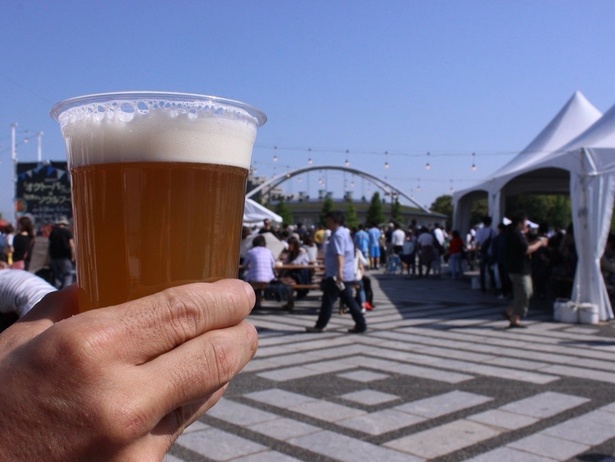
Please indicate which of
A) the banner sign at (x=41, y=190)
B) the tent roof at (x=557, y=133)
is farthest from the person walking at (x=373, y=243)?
the banner sign at (x=41, y=190)

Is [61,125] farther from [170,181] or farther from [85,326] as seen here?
[85,326]

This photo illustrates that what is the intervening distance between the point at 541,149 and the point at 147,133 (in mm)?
15897

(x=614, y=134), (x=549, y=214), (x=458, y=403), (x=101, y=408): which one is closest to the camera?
(x=101, y=408)

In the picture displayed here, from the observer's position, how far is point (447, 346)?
7961 mm

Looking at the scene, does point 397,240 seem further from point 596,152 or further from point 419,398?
point 419,398

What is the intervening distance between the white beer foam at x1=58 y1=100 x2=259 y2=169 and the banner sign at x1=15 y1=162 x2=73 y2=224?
2738cm

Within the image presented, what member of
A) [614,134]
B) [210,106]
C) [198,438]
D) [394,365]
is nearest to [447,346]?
[394,365]

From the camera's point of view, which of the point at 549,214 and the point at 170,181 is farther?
the point at 549,214

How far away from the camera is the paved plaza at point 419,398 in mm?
4176

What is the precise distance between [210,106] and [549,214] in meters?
64.8

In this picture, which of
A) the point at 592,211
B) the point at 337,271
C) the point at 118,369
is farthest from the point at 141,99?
the point at 592,211

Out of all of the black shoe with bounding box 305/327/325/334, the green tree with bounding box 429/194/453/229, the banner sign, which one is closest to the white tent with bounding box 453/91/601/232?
the black shoe with bounding box 305/327/325/334

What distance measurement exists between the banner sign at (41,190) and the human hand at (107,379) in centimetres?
2756

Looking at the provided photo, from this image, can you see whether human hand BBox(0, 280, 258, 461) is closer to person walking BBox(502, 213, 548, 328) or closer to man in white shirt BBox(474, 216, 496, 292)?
person walking BBox(502, 213, 548, 328)
